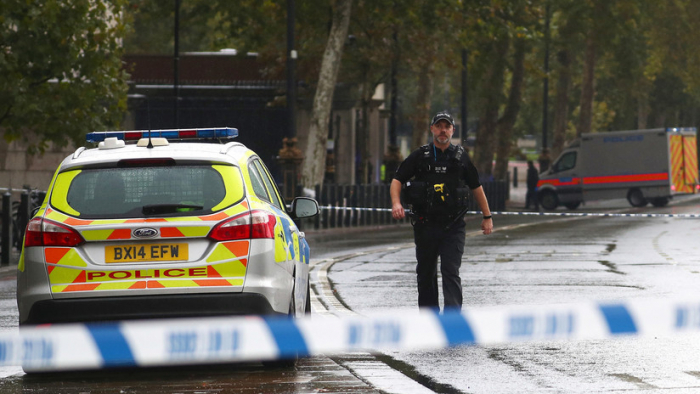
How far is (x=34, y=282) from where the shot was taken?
26.1ft

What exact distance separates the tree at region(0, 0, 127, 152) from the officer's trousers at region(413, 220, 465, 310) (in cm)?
1416

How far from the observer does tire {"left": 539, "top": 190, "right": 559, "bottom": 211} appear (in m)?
46.3

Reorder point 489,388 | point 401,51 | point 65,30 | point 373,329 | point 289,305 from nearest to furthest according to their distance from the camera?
point 373,329, point 489,388, point 289,305, point 65,30, point 401,51

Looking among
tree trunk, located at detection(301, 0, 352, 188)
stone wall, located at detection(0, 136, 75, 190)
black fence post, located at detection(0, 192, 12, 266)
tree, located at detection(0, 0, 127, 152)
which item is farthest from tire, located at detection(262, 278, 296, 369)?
stone wall, located at detection(0, 136, 75, 190)

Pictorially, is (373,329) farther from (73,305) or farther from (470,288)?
(470,288)

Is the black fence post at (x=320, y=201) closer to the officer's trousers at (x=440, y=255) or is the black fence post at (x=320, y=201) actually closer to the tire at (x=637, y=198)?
the tire at (x=637, y=198)

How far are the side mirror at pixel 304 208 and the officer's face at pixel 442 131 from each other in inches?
40.8

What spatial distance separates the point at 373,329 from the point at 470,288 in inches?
320

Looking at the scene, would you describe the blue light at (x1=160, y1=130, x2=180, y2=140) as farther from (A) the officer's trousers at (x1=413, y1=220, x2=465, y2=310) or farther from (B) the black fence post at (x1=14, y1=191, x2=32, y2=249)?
(B) the black fence post at (x1=14, y1=191, x2=32, y2=249)

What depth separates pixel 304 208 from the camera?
9875 mm

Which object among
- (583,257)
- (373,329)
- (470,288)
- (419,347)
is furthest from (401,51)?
(373,329)

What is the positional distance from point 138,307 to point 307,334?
85.3 inches

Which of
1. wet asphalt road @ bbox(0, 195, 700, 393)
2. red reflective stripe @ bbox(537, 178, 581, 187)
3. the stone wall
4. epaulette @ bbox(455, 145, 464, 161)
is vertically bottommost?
wet asphalt road @ bbox(0, 195, 700, 393)

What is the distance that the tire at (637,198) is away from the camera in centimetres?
4506
